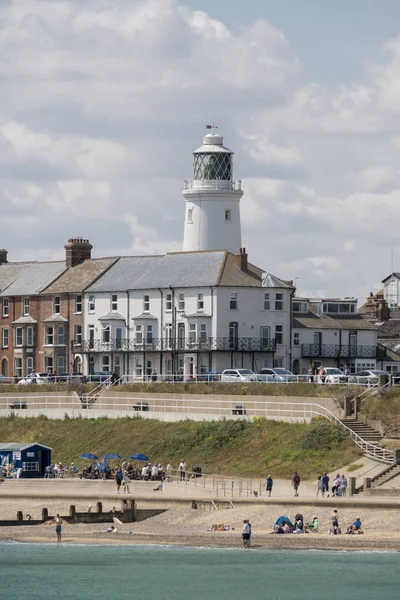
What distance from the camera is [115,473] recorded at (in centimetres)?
7981

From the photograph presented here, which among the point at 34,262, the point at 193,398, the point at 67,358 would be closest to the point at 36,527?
the point at 193,398

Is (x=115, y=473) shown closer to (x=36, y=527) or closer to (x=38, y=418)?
(x=36, y=527)

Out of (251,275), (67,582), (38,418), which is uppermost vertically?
(251,275)

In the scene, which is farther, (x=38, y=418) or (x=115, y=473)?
(x=38, y=418)

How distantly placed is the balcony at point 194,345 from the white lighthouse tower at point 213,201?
892cm

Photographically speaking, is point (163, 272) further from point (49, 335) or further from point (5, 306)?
point (5, 306)

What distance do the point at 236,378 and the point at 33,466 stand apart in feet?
43.2

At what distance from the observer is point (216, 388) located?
296 feet

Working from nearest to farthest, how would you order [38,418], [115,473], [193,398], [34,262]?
[115,473]
[193,398]
[38,418]
[34,262]

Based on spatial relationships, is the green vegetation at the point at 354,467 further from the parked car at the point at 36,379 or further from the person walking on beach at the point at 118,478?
the parked car at the point at 36,379

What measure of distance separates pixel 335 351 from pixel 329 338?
2.77ft

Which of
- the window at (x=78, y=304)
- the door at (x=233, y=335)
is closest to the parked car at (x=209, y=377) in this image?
the door at (x=233, y=335)

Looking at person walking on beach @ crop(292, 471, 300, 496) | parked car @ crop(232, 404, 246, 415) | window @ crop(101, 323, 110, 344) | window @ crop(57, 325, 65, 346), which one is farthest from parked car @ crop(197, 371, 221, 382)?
person walking on beach @ crop(292, 471, 300, 496)

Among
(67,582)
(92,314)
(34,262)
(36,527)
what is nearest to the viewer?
(67,582)
